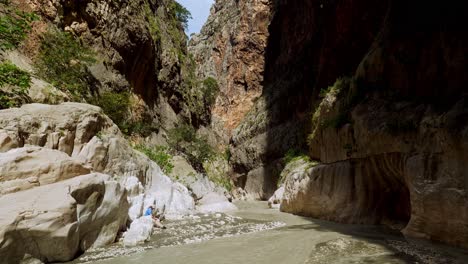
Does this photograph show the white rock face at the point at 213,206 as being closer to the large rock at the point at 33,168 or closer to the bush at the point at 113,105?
the bush at the point at 113,105

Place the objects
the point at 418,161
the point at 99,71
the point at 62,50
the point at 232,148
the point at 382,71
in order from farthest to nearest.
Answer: the point at 232,148 < the point at 99,71 < the point at 62,50 < the point at 382,71 < the point at 418,161

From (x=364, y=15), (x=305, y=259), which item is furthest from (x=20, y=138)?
(x=364, y=15)

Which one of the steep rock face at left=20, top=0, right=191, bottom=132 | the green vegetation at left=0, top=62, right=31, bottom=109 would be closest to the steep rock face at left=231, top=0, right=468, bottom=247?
the green vegetation at left=0, top=62, right=31, bottom=109

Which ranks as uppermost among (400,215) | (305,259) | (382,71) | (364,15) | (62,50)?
(364,15)

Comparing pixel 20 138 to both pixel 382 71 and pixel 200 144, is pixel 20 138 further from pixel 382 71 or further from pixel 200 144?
pixel 200 144

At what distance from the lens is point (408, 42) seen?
13750 mm

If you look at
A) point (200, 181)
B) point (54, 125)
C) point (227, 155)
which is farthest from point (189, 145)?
point (54, 125)

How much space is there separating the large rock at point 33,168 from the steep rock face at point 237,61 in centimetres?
5532

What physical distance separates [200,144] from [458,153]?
1281 inches

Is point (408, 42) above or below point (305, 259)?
above

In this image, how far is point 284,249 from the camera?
910 centimetres

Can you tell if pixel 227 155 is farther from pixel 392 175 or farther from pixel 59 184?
pixel 59 184

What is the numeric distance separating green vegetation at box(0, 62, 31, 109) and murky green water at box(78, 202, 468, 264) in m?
7.68

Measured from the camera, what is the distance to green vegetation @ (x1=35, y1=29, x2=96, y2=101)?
71.2 feet
